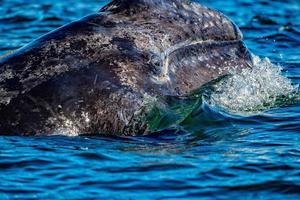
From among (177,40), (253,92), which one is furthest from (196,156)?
(253,92)

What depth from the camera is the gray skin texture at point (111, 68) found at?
300 inches

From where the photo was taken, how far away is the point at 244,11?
57.3 feet

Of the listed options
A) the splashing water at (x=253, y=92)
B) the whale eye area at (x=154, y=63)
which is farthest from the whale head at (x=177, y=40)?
the splashing water at (x=253, y=92)

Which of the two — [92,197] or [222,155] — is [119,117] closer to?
[222,155]

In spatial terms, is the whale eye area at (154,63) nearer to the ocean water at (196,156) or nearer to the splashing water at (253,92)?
the ocean water at (196,156)

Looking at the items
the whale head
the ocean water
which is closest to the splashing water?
the ocean water

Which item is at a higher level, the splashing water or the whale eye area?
the whale eye area

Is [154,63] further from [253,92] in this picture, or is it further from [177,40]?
[253,92]

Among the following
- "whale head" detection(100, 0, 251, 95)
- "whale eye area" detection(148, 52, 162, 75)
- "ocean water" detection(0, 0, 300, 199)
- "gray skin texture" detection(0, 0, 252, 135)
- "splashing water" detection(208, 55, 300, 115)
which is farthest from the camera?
"splashing water" detection(208, 55, 300, 115)

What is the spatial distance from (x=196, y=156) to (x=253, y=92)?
7.63ft

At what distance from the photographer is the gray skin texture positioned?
300 inches

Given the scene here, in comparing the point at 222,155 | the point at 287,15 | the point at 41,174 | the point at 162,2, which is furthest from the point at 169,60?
the point at 287,15

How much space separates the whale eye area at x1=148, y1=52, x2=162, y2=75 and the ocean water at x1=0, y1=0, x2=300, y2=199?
1.44 ft

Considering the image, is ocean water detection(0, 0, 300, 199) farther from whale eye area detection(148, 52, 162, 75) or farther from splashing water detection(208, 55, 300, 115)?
whale eye area detection(148, 52, 162, 75)
